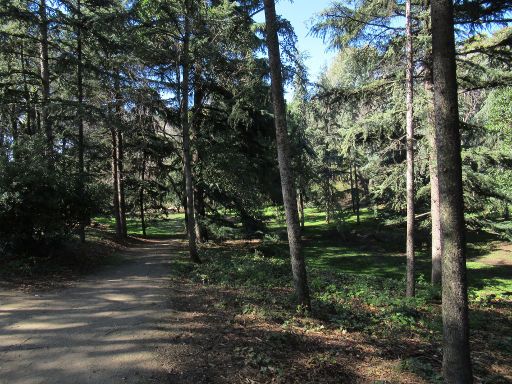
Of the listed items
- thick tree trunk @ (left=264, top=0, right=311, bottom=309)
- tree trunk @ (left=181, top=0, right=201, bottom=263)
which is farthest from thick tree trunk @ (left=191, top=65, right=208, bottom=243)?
thick tree trunk @ (left=264, top=0, right=311, bottom=309)

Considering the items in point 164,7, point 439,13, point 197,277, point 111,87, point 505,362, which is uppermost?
point 164,7

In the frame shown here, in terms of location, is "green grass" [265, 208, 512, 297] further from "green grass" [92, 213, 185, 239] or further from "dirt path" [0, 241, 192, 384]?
"dirt path" [0, 241, 192, 384]

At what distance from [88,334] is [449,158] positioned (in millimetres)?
5746

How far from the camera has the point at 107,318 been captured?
699cm

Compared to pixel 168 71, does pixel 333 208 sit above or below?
below

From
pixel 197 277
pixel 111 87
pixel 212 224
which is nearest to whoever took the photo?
pixel 197 277

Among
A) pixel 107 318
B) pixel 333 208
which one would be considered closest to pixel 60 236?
pixel 107 318

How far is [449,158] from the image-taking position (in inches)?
172

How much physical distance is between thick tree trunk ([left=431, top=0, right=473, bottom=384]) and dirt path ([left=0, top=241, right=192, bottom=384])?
3.62 metres

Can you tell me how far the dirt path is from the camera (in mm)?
4885

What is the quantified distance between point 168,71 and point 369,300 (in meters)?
10.2

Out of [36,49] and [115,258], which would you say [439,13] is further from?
[36,49]

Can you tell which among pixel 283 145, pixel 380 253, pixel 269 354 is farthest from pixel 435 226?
pixel 380 253

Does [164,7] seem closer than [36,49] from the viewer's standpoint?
Yes
